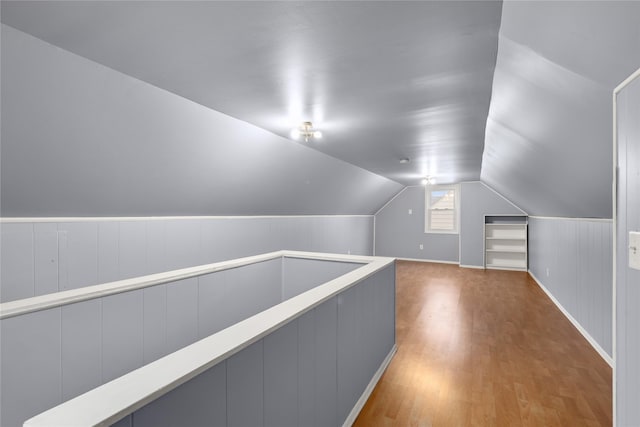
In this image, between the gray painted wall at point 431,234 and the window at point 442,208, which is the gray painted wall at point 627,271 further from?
the window at point 442,208

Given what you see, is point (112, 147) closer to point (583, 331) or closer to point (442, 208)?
point (583, 331)

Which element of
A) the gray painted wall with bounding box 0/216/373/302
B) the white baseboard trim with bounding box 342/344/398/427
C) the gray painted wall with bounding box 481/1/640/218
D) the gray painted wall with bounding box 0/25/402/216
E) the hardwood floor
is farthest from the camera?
the gray painted wall with bounding box 0/216/373/302

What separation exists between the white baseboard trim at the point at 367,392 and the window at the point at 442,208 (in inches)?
221

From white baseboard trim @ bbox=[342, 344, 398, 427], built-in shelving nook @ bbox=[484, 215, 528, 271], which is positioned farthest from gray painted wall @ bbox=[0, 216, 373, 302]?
built-in shelving nook @ bbox=[484, 215, 528, 271]

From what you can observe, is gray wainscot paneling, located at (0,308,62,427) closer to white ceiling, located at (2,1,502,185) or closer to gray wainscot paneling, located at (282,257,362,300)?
white ceiling, located at (2,1,502,185)

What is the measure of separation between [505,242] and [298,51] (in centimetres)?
705

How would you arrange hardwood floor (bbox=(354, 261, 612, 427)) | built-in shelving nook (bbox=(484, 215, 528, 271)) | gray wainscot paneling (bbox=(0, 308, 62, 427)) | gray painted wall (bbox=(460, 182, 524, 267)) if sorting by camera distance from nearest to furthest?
gray wainscot paneling (bbox=(0, 308, 62, 427)) → hardwood floor (bbox=(354, 261, 612, 427)) → built-in shelving nook (bbox=(484, 215, 528, 271)) → gray painted wall (bbox=(460, 182, 524, 267))

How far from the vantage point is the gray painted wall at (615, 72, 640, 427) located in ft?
3.56

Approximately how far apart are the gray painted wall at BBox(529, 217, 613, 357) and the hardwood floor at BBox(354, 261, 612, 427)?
21 centimetres

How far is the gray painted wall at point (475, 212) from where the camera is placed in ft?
23.6

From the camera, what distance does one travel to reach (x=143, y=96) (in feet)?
6.95

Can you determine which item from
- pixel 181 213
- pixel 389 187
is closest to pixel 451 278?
pixel 389 187

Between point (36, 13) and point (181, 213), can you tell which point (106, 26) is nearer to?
point (36, 13)

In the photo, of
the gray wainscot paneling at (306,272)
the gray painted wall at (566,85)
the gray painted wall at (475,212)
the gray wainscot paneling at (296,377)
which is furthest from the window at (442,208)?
the gray wainscot paneling at (296,377)
